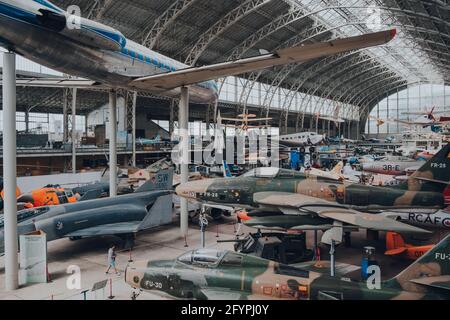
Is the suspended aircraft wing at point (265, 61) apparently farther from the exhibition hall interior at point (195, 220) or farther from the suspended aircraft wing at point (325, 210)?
the suspended aircraft wing at point (325, 210)

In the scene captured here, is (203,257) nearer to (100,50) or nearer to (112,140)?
(100,50)

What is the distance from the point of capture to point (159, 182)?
18641 mm

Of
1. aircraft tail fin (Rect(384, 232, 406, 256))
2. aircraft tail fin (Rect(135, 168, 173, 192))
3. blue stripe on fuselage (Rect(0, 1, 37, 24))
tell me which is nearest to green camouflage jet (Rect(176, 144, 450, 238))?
aircraft tail fin (Rect(384, 232, 406, 256))

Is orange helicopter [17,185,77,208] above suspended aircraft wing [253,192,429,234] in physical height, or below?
below

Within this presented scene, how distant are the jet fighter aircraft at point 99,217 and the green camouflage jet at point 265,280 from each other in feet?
21.1

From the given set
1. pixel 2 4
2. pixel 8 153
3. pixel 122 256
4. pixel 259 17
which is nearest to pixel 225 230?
pixel 122 256

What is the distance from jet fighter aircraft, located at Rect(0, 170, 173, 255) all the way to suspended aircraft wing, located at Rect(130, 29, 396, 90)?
5.35 m

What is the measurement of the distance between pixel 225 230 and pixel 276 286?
36.3ft

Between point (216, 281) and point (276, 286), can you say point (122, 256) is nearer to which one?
point (216, 281)

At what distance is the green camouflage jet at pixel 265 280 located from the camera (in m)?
7.71

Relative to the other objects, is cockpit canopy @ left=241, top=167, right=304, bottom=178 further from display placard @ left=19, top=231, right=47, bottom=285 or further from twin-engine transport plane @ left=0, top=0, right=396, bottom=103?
display placard @ left=19, top=231, right=47, bottom=285

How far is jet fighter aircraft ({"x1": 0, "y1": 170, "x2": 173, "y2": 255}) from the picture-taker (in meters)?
14.1

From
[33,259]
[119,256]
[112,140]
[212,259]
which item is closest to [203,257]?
[212,259]

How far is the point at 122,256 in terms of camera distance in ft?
47.6
